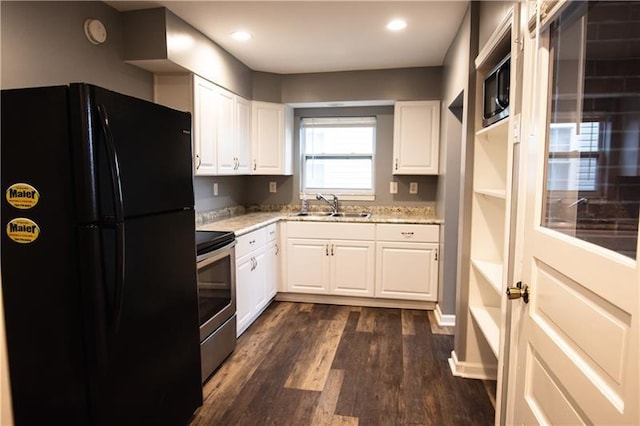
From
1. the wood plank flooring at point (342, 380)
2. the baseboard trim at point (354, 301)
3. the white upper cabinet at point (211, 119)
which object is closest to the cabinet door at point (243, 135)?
the white upper cabinet at point (211, 119)

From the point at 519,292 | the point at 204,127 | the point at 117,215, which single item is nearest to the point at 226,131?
the point at 204,127

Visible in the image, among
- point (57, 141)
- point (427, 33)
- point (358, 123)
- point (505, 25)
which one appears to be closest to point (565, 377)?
point (505, 25)

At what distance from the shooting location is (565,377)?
107 cm

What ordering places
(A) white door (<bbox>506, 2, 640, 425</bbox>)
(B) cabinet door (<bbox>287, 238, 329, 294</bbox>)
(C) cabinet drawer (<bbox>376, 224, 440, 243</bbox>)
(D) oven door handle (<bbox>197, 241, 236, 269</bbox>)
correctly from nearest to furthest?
(A) white door (<bbox>506, 2, 640, 425</bbox>) → (D) oven door handle (<bbox>197, 241, 236, 269</bbox>) → (C) cabinet drawer (<bbox>376, 224, 440, 243</bbox>) → (B) cabinet door (<bbox>287, 238, 329, 294</bbox>)

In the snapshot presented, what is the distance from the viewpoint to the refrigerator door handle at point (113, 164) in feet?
4.42

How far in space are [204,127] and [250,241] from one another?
3.20 feet

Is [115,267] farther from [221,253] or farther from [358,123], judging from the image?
[358,123]

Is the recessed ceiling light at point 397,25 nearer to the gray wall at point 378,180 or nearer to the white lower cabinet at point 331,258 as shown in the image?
the gray wall at point 378,180

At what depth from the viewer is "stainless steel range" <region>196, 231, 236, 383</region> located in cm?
229

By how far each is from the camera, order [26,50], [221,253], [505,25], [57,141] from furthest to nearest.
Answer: [221,253] → [26,50] → [505,25] → [57,141]

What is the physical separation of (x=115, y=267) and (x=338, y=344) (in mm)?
1946

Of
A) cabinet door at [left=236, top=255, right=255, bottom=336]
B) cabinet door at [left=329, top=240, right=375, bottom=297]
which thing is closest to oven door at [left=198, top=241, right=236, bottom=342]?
cabinet door at [left=236, top=255, right=255, bottom=336]

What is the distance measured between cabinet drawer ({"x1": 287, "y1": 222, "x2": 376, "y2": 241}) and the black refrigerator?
7.20 ft

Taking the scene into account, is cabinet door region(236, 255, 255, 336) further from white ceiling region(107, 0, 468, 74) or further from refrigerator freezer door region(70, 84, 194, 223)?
white ceiling region(107, 0, 468, 74)
